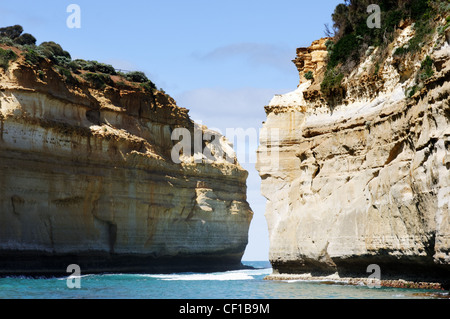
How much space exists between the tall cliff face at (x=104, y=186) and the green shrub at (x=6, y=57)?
0.32m

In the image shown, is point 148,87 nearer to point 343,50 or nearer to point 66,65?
point 66,65

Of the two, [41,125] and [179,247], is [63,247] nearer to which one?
[41,125]

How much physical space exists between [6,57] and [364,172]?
2288cm

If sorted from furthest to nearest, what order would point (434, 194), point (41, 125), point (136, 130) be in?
point (136, 130), point (41, 125), point (434, 194)

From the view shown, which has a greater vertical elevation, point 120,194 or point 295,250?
point 120,194

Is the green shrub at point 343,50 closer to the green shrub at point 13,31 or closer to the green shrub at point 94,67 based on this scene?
the green shrub at point 94,67

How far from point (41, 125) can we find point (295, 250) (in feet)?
57.4

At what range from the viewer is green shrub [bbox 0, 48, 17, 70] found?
39.2m

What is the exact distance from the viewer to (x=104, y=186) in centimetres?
4428

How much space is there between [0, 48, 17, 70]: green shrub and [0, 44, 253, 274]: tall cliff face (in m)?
0.32
